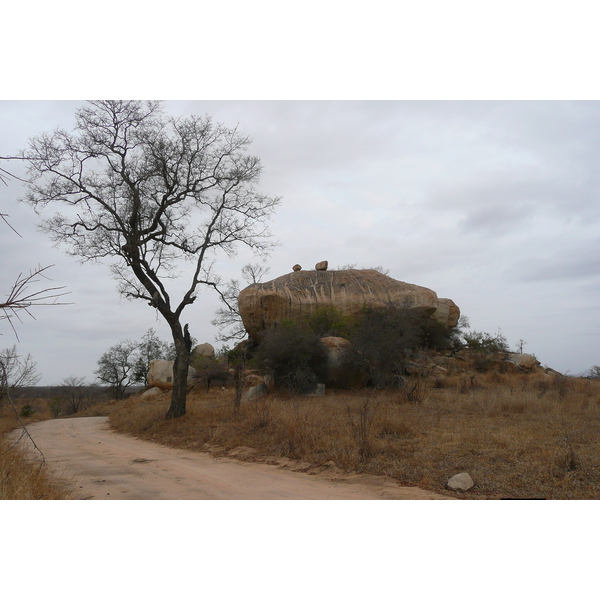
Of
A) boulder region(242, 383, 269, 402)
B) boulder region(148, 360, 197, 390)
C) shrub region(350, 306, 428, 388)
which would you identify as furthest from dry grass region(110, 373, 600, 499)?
boulder region(148, 360, 197, 390)

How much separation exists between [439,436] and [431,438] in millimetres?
223

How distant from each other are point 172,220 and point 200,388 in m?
12.4

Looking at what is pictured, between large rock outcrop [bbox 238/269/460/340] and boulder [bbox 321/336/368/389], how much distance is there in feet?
16.7

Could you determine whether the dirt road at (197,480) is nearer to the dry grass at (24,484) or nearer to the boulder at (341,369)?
the dry grass at (24,484)

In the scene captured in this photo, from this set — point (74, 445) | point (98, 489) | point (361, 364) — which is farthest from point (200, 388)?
point (98, 489)

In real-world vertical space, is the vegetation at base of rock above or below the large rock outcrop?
below

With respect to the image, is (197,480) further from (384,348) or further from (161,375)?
(161,375)

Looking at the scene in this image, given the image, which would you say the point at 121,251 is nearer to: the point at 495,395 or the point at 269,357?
the point at 269,357

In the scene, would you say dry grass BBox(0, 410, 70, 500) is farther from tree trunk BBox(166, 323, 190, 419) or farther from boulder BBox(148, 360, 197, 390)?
boulder BBox(148, 360, 197, 390)

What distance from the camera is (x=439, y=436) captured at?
27.6ft

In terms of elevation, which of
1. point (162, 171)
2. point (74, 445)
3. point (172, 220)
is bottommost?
point (74, 445)

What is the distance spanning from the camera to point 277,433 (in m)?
9.53

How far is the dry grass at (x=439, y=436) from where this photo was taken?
6023mm

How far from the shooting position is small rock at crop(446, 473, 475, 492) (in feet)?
18.7
